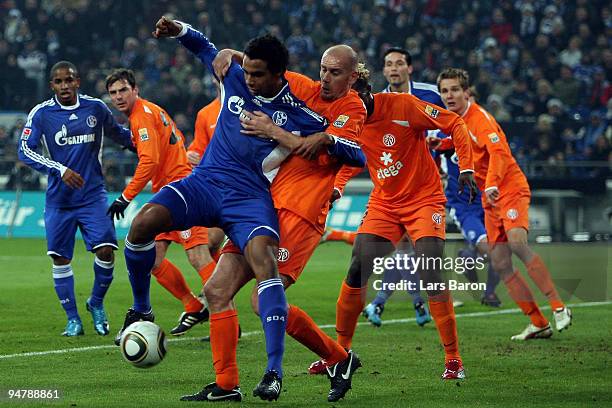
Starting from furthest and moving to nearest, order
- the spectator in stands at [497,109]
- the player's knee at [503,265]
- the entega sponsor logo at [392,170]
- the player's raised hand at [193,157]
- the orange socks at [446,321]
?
1. the spectator in stands at [497,109]
2. the player's raised hand at [193,157]
3. the player's knee at [503,265]
4. the entega sponsor logo at [392,170]
5. the orange socks at [446,321]

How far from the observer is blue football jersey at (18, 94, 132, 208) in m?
10.0

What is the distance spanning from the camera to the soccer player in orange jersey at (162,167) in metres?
9.70

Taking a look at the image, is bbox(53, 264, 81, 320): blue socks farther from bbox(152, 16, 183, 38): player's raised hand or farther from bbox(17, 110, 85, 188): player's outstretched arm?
bbox(152, 16, 183, 38): player's raised hand

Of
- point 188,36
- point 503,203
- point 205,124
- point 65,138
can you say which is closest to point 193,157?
point 205,124

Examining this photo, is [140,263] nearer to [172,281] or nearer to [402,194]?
[402,194]

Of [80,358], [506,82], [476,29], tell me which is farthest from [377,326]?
[476,29]

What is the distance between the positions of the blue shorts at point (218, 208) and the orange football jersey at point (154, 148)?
2817mm

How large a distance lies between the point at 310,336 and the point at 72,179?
12.4ft

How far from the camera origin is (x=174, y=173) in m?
10.3

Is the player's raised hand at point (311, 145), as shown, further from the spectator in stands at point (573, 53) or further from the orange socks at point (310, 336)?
the spectator in stands at point (573, 53)

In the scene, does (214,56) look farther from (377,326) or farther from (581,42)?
(581,42)

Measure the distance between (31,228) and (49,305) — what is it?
29.5 feet

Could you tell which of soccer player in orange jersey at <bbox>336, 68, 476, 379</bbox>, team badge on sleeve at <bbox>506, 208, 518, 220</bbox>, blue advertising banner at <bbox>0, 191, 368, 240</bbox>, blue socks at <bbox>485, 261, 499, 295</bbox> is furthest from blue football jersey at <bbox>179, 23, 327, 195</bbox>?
blue advertising banner at <bbox>0, 191, 368, 240</bbox>

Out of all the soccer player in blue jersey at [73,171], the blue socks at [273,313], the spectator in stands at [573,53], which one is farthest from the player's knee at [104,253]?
the spectator in stands at [573,53]
